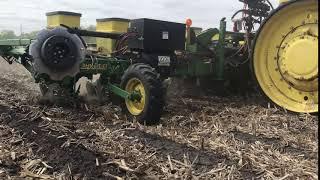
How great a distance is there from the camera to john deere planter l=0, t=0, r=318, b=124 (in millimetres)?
6375

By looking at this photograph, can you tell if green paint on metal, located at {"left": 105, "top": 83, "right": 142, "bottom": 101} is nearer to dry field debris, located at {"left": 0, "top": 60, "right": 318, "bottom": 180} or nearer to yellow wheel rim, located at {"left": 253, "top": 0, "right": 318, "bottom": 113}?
dry field debris, located at {"left": 0, "top": 60, "right": 318, "bottom": 180}

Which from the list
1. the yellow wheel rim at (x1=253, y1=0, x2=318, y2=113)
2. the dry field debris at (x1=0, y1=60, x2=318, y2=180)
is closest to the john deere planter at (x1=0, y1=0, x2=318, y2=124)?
the yellow wheel rim at (x1=253, y1=0, x2=318, y2=113)

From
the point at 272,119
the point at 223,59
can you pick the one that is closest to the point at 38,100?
the point at 223,59

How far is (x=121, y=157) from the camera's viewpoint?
14.8 feet

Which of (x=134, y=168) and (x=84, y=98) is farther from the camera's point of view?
(x=84, y=98)

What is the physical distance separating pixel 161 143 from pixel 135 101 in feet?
5.53

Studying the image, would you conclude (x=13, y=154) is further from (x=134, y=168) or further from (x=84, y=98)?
(x=84, y=98)

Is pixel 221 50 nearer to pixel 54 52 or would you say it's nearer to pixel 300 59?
pixel 300 59

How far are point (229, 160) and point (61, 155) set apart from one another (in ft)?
4.95

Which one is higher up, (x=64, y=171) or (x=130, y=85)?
(x=130, y=85)

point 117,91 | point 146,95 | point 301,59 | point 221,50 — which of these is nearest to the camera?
point 301,59

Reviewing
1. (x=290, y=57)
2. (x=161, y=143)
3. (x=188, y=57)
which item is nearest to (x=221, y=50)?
(x=188, y=57)

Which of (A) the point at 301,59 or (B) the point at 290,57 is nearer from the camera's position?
(A) the point at 301,59

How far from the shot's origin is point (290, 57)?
6.46 meters
